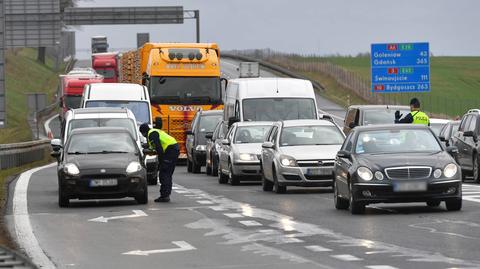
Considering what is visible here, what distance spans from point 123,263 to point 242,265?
4.55ft

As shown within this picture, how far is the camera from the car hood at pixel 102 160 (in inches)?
994

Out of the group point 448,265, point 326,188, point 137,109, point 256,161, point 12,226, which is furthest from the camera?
point 137,109

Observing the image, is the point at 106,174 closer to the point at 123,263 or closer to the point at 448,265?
the point at 123,263

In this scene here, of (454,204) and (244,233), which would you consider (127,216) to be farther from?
(454,204)

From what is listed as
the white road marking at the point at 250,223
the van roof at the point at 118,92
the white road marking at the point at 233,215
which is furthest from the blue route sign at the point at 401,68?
the white road marking at the point at 250,223

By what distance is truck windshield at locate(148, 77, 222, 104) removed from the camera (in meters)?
46.4

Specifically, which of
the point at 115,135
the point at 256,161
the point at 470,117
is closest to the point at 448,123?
the point at 470,117

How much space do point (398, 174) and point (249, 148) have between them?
12.0m

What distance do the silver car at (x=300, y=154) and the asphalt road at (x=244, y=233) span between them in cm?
48

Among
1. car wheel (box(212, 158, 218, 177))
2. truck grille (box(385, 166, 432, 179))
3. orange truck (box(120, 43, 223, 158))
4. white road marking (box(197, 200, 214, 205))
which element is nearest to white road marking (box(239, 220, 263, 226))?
truck grille (box(385, 166, 432, 179))

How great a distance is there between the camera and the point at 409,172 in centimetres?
2117

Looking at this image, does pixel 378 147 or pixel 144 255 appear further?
pixel 378 147

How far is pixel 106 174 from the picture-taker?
82.3ft

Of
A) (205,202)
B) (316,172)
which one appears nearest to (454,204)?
(205,202)
